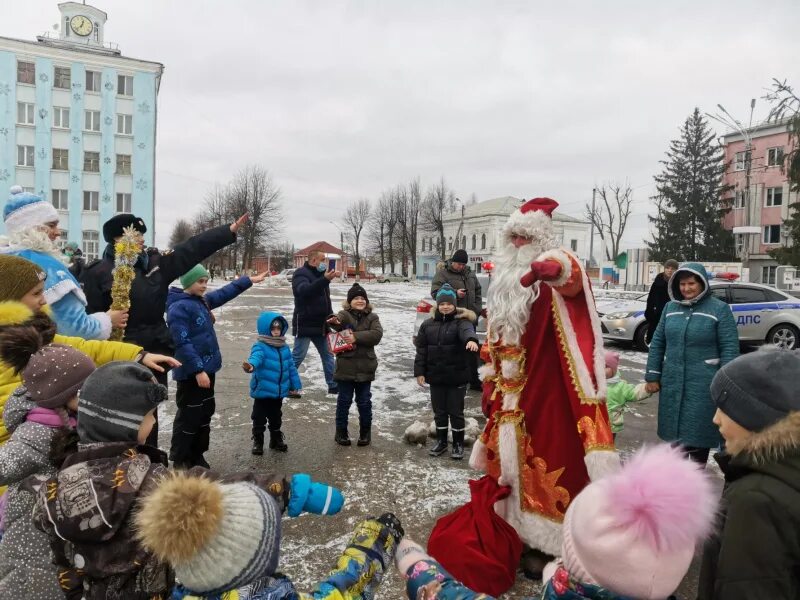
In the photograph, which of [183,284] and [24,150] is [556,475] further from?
[24,150]

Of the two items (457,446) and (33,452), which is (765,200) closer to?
(457,446)

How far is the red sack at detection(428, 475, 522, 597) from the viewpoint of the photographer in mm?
2762

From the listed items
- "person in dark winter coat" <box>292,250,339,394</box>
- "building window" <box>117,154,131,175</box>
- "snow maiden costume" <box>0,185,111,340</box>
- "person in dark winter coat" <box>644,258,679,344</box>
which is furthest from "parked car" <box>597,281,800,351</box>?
"building window" <box>117,154,131,175</box>

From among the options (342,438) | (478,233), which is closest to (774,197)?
(478,233)

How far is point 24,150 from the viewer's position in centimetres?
3491

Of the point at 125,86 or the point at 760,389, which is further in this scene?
the point at 125,86

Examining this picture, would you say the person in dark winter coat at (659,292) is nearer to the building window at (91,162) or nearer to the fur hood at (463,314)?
the fur hood at (463,314)

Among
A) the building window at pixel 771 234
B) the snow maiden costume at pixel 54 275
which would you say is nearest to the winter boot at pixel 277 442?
the snow maiden costume at pixel 54 275

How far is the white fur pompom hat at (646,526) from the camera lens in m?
1.24

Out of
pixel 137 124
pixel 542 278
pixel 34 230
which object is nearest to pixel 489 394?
pixel 542 278

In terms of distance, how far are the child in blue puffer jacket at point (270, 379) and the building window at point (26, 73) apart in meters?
39.2

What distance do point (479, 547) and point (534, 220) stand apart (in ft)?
6.06

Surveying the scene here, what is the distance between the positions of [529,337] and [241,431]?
11.9 feet

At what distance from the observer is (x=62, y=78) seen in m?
35.0
